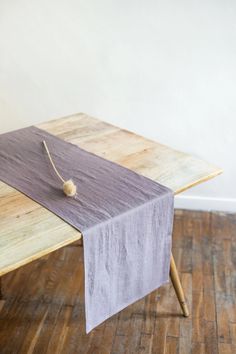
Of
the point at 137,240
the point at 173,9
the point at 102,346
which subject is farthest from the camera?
the point at 173,9

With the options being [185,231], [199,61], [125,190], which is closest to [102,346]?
[125,190]

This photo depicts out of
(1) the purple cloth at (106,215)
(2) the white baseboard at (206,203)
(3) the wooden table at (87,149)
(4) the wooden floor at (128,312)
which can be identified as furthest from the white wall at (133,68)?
(1) the purple cloth at (106,215)

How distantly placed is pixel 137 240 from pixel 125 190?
19 cm

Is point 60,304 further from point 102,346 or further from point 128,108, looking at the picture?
point 128,108

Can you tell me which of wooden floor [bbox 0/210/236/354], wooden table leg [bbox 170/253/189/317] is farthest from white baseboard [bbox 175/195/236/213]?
wooden table leg [bbox 170/253/189/317]

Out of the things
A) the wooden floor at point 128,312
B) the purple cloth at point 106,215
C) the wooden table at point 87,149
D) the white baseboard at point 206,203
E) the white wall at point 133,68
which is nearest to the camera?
the wooden table at point 87,149

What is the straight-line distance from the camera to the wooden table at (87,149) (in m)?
1.53

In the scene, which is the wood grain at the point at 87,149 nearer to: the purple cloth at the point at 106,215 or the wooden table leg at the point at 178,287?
the purple cloth at the point at 106,215

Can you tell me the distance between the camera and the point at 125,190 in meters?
1.84

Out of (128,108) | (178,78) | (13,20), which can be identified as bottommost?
(128,108)

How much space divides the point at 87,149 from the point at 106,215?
544mm

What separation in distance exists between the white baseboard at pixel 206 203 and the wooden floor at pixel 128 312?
0.33 meters

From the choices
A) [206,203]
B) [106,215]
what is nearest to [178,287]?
[106,215]

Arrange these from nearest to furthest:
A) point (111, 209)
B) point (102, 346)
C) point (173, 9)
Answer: point (111, 209), point (102, 346), point (173, 9)
